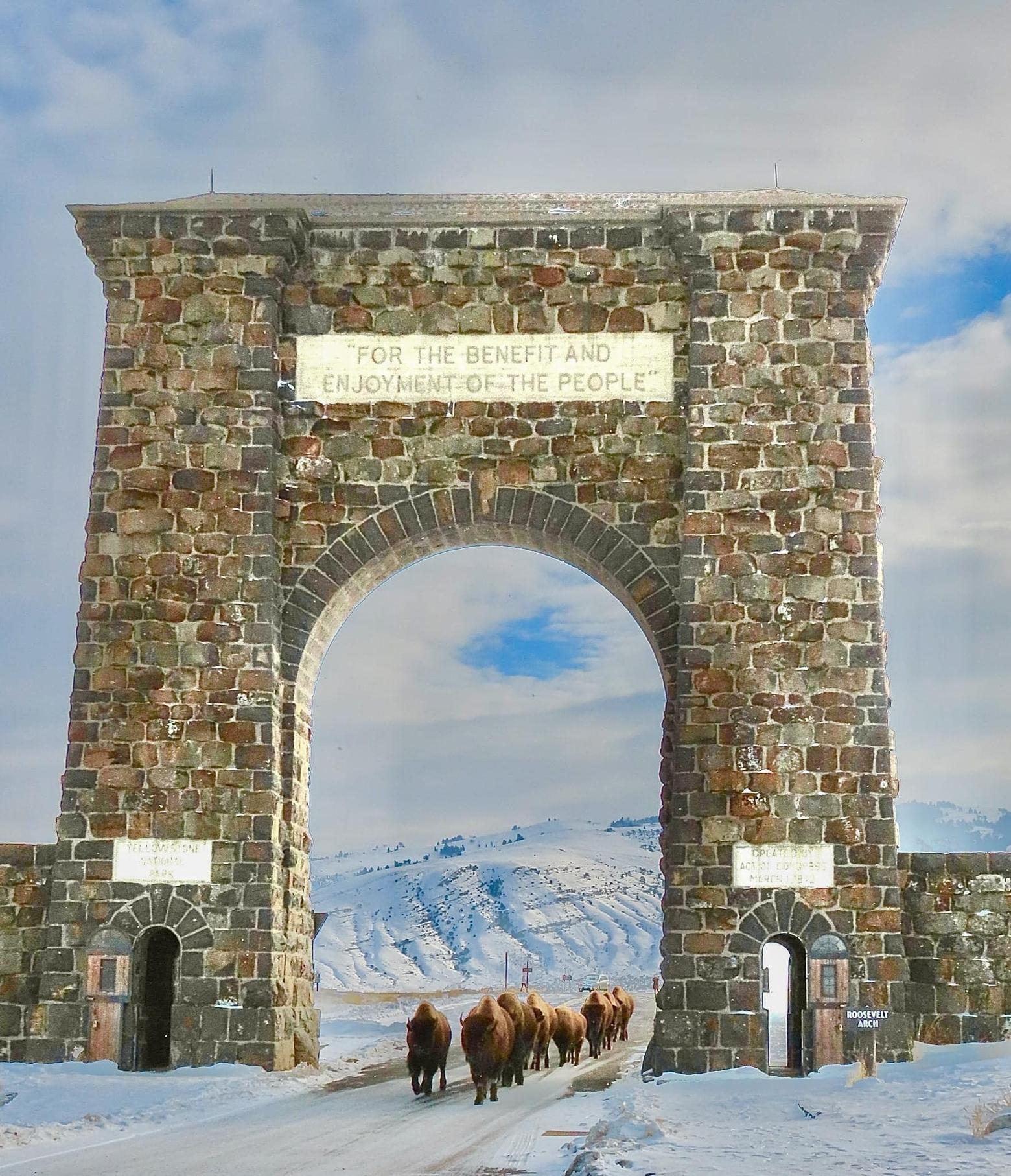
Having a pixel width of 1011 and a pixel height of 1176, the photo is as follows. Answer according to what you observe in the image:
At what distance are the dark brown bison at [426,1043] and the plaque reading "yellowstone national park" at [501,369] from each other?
620cm

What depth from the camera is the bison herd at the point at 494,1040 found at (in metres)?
13.1

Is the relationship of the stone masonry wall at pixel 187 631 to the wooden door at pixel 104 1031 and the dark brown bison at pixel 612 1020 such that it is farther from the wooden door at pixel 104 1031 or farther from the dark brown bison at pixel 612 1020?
the dark brown bison at pixel 612 1020

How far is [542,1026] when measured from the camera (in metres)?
16.3

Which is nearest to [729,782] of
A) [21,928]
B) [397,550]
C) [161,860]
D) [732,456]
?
Result: [732,456]

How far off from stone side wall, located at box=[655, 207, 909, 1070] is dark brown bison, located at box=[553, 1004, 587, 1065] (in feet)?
10.3

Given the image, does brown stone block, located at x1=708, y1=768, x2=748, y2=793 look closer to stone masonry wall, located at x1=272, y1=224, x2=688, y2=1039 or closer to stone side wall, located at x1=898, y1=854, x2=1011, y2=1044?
stone masonry wall, located at x1=272, y1=224, x2=688, y2=1039

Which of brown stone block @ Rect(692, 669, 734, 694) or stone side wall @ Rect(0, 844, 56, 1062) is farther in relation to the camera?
brown stone block @ Rect(692, 669, 734, 694)

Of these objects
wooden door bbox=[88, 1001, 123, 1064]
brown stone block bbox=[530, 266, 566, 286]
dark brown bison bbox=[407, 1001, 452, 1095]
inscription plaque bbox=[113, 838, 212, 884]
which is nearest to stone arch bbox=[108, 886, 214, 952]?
inscription plaque bbox=[113, 838, 212, 884]

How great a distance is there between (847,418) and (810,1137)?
7.98m

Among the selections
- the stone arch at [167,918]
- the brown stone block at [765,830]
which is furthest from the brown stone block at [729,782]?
the stone arch at [167,918]

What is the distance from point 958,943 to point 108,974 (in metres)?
8.05

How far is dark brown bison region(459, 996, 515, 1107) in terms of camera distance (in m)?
13.0

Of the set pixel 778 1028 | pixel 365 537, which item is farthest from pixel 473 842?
→ pixel 365 537

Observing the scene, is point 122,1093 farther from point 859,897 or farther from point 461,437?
point 461,437
